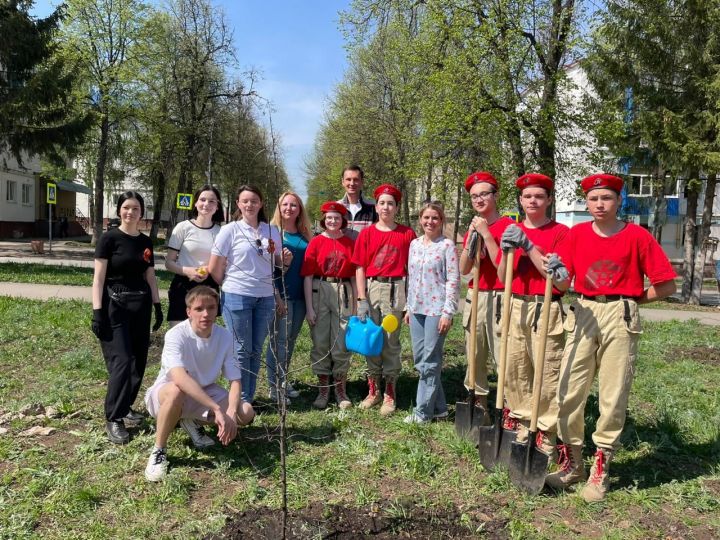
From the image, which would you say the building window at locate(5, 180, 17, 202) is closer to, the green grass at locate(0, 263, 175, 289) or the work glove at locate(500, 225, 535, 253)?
the green grass at locate(0, 263, 175, 289)

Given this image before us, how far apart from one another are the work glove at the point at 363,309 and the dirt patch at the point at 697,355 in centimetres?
483

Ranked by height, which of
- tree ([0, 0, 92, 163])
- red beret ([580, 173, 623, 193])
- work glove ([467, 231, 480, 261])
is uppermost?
tree ([0, 0, 92, 163])

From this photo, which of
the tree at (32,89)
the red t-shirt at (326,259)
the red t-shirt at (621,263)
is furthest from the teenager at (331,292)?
the tree at (32,89)

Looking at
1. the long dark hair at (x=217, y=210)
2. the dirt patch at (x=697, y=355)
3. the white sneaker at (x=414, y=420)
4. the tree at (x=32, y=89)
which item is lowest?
the white sneaker at (x=414, y=420)

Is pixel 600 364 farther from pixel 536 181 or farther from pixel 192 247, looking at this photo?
pixel 192 247

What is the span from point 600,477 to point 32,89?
17.5 metres

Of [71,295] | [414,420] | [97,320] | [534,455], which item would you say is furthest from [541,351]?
[71,295]

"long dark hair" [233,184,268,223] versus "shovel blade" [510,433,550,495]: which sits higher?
"long dark hair" [233,184,268,223]

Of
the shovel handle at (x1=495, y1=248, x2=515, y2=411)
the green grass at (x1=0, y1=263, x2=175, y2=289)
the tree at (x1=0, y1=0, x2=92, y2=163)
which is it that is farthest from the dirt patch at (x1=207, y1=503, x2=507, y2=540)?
the tree at (x1=0, y1=0, x2=92, y2=163)

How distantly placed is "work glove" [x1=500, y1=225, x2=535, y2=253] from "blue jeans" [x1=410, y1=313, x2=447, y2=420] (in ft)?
3.64

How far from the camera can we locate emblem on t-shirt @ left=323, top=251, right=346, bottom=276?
196 inches

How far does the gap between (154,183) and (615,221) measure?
31.2 metres

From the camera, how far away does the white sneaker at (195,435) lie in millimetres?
4039

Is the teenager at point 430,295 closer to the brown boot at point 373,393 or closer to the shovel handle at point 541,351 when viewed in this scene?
the brown boot at point 373,393
